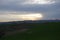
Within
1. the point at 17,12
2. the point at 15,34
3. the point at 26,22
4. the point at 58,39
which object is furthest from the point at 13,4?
the point at 58,39

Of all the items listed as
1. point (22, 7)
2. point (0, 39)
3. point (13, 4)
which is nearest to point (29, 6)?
point (22, 7)

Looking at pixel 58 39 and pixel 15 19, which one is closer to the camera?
pixel 15 19

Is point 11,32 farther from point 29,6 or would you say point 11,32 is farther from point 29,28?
point 29,6

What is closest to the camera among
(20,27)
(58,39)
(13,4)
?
(13,4)

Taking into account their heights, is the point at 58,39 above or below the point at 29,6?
below

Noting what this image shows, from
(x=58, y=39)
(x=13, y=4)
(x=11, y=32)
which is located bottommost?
(x=58, y=39)

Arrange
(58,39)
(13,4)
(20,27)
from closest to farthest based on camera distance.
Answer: (13,4)
(20,27)
(58,39)
